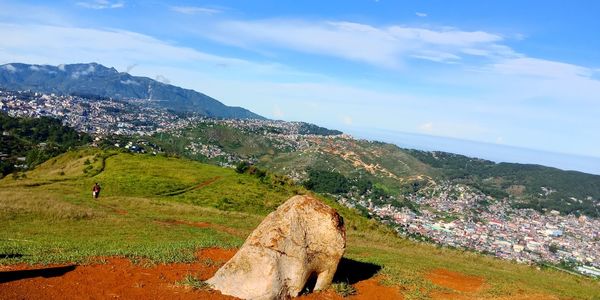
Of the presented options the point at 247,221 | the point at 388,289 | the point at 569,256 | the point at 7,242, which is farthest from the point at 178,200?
the point at 569,256

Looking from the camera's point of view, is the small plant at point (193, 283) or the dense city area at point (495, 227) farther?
the dense city area at point (495, 227)

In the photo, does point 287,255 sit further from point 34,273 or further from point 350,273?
point 34,273

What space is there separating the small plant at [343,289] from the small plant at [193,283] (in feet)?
16.8

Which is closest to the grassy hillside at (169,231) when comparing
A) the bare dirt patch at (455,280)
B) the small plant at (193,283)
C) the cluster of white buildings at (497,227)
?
the bare dirt patch at (455,280)

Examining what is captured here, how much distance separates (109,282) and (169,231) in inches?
642

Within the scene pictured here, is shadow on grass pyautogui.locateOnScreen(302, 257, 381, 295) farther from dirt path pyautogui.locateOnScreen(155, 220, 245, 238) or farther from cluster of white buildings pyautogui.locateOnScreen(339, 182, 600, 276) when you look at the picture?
cluster of white buildings pyautogui.locateOnScreen(339, 182, 600, 276)

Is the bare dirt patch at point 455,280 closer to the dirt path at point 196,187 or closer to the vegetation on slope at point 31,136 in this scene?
the dirt path at point 196,187

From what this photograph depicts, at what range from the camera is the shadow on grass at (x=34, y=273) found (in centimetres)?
1489

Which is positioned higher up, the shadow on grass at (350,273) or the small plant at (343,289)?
the small plant at (343,289)

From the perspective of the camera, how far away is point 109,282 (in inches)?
618

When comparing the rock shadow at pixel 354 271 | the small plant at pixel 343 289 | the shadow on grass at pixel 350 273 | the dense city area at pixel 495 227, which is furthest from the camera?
the dense city area at pixel 495 227

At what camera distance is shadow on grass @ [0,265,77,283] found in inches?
586

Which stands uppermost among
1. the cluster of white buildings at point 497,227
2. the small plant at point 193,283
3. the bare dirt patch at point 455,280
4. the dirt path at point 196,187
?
the small plant at point 193,283

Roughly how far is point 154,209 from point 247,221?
8.98 metres
